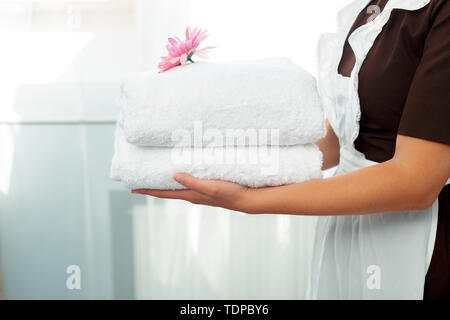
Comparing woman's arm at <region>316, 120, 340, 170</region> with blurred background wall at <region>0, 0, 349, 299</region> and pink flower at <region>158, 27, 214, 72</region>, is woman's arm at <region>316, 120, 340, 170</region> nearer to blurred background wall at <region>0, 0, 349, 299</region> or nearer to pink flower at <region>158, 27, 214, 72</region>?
pink flower at <region>158, 27, 214, 72</region>

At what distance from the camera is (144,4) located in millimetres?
1094

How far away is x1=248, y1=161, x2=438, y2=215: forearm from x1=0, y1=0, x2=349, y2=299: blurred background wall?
70cm

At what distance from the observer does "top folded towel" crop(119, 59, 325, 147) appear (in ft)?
1.61

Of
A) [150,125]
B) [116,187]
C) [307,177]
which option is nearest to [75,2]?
[116,187]

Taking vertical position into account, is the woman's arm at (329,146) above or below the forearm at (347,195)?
above

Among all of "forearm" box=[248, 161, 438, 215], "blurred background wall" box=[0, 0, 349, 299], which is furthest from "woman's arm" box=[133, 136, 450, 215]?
"blurred background wall" box=[0, 0, 349, 299]

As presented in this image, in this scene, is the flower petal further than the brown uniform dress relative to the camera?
Yes

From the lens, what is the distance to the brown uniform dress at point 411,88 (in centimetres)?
47

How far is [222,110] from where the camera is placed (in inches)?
19.4

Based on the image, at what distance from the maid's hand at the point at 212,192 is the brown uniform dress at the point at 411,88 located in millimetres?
213

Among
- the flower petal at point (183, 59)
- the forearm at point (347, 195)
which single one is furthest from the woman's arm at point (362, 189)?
the flower petal at point (183, 59)

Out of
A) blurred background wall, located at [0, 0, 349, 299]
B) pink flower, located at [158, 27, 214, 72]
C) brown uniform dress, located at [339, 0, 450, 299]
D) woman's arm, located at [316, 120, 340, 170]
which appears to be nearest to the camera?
brown uniform dress, located at [339, 0, 450, 299]

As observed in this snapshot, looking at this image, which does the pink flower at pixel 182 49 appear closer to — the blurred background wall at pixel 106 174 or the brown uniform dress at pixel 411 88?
the brown uniform dress at pixel 411 88
